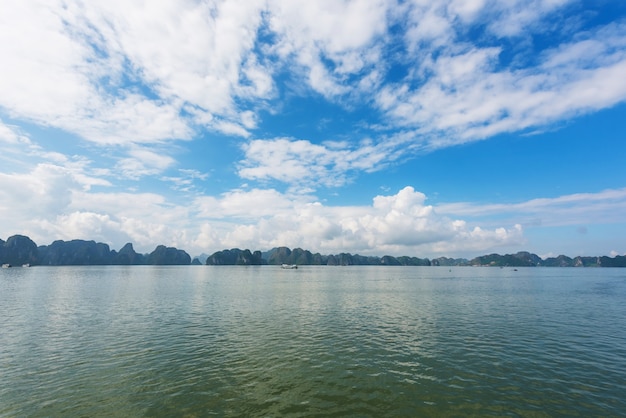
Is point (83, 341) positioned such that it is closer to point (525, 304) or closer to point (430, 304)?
point (430, 304)

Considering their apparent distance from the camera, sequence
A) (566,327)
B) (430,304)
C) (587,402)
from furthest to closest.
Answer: (430,304) → (566,327) → (587,402)

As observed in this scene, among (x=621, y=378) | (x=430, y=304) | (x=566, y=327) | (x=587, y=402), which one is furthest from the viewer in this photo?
(x=430, y=304)

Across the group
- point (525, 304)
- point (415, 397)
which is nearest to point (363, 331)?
point (415, 397)

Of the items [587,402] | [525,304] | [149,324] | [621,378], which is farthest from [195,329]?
[525,304]

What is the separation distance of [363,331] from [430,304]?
125ft

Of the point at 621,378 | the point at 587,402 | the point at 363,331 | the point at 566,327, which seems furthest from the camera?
the point at 566,327

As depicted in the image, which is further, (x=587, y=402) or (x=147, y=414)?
(x=587, y=402)

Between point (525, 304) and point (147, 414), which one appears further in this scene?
point (525, 304)

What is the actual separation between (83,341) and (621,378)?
206ft

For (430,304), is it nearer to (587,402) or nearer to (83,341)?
(587,402)

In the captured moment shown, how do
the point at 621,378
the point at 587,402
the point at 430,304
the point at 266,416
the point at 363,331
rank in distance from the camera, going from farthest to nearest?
the point at 430,304 → the point at 363,331 → the point at 621,378 → the point at 587,402 → the point at 266,416

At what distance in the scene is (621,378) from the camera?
29.7 meters

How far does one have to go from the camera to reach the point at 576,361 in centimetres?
3444

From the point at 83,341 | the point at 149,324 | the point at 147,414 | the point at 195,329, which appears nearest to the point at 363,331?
the point at 195,329
